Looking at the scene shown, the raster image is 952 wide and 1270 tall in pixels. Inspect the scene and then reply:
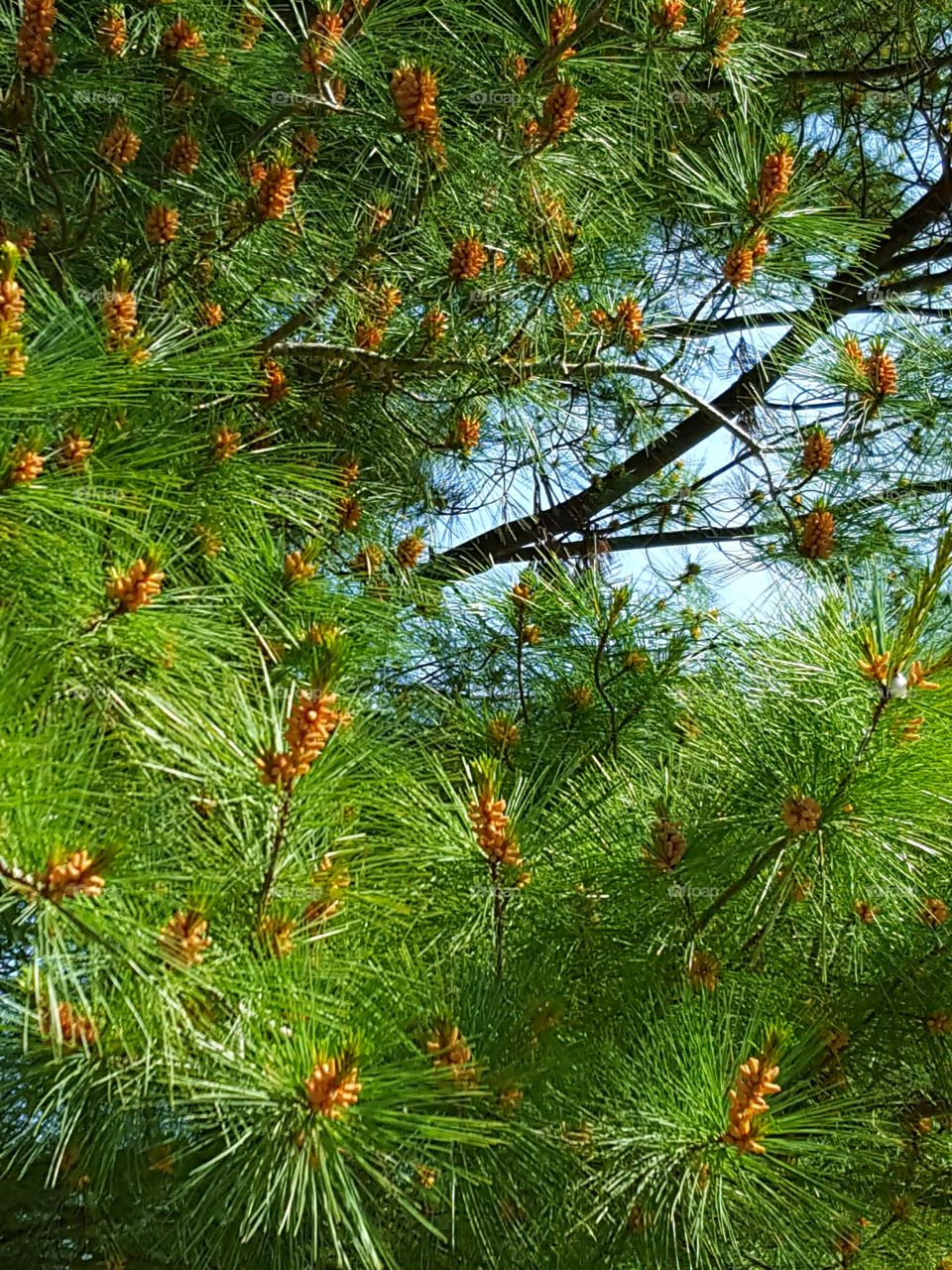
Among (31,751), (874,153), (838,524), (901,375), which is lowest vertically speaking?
(31,751)

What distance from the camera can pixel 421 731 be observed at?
93cm

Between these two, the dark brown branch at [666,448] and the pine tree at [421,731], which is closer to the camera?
the pine tree at [421,731]

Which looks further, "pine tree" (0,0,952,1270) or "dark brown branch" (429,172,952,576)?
"dark brown branch" (429,172,952,576)

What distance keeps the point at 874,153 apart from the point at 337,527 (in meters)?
1.02

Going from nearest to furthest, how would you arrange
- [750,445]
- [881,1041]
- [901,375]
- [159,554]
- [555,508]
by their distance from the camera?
[159,554]
[881,1041]
[750,445]
[901,375]
[555,508]

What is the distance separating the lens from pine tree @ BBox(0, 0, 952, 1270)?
588 millimetres

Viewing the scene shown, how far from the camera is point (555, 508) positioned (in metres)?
1.65

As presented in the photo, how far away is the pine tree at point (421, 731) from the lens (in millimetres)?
588

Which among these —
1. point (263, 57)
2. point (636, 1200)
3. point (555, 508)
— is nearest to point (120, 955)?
point (636, 1200)

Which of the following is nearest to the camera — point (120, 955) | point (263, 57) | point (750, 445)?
point (120, 955)

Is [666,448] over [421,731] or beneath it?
over

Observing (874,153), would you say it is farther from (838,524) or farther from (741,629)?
(741,629)

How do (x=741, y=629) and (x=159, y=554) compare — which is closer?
(x=159, y=554)

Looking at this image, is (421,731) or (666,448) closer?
(421,731)
